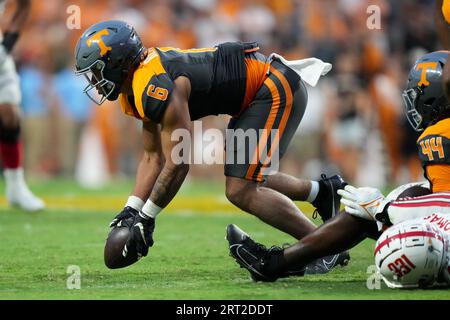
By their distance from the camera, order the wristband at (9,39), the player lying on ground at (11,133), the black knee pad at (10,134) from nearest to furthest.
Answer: the wristband at (9,39)
the player lying on ground at (11,133)
the black knee pad at (10,134)

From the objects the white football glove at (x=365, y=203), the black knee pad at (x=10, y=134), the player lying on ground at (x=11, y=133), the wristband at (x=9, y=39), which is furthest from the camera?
the black knee pad at (x=10, y=134)

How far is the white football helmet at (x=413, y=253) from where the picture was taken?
15.1 feet

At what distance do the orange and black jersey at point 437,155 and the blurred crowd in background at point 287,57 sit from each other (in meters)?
6.88

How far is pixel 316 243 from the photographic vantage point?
4.98 metres

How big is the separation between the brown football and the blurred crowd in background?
6.96 metres

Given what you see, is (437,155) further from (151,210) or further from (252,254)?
(151,210)

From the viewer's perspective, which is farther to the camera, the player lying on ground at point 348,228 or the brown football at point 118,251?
the brown football at point 118,251

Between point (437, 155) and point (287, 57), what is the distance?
7.42 meters

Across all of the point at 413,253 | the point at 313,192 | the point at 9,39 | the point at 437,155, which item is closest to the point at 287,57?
the point at 9,39

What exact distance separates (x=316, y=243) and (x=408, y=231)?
0.53 metres

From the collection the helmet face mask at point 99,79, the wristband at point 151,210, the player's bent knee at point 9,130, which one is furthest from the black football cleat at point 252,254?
the player's bent knee at point 9,130

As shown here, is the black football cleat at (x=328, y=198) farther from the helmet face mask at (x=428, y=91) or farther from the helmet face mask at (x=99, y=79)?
the helmet face mask at (x=99, y=79)
